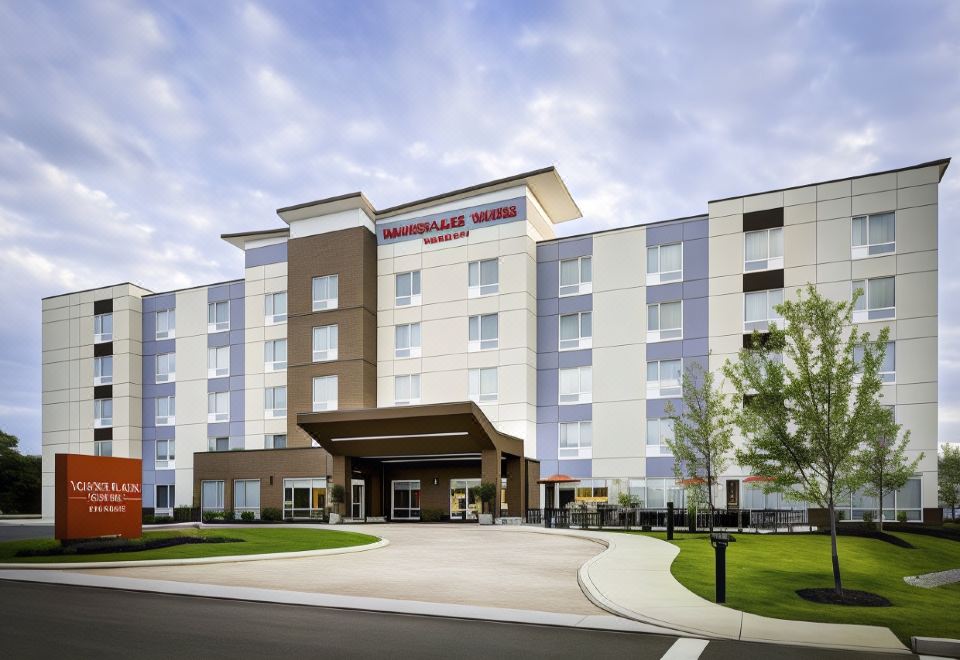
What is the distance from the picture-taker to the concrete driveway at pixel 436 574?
14906 millimetres

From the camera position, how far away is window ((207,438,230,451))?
54719 mm

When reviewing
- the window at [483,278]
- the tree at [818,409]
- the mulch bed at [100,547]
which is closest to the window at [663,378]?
the window at [483,278]

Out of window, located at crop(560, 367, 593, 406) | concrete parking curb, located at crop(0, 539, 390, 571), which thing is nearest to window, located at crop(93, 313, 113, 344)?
window, located at crop(560, 367, 593, 406)

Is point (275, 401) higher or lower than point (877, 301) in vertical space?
lower

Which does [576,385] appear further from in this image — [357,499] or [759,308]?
[357,499]

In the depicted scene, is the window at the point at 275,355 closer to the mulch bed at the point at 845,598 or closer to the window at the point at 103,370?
the window at the point at 103,370

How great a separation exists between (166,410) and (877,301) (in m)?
48.8

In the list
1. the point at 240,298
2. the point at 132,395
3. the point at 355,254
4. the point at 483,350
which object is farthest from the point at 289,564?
the point at 132,395

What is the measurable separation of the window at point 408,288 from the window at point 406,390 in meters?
4.81

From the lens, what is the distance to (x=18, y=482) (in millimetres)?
73438

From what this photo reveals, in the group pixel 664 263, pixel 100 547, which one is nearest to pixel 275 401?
pixel 664 263

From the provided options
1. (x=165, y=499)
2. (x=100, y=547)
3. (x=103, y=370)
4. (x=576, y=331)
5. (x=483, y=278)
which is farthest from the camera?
(x=103, y=370)

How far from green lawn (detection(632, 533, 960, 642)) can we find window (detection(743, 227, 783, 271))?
16.1 meters

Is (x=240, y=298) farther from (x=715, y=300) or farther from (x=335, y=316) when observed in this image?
(x=715, y=300)
